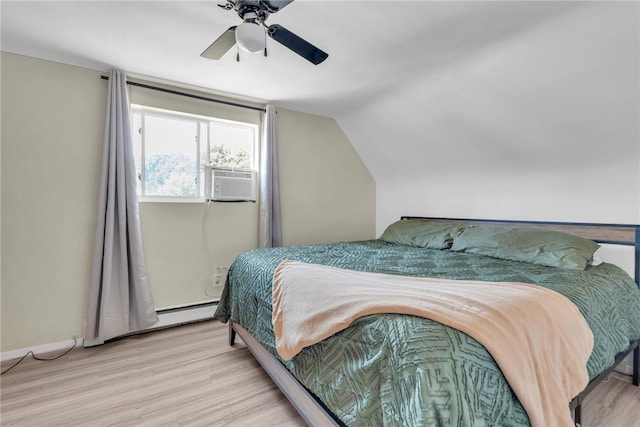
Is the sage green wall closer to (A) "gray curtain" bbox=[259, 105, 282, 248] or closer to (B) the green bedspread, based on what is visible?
(A) "gray curtain" bbox=[259, 105, 282, 248]

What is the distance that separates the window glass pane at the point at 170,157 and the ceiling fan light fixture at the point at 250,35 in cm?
173

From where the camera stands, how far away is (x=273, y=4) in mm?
1431

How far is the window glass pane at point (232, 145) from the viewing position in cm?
313

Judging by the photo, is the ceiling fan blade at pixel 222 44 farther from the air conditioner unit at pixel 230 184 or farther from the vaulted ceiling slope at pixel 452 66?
the air conditioner unit at pixel 230 184

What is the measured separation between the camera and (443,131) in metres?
2.92

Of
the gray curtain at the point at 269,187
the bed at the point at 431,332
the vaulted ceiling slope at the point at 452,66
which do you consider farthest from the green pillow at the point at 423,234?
the gray curtain at the point at 269,187

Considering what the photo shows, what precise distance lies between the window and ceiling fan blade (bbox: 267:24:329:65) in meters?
1.61

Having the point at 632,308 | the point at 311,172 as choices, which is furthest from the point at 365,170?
the point at 632,308

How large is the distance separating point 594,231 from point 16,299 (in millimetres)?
4479

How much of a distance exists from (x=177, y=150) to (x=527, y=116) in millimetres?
3146

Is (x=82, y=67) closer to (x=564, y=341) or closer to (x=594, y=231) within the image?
(x=564, y=341)

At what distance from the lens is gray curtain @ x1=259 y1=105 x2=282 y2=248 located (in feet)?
10.4

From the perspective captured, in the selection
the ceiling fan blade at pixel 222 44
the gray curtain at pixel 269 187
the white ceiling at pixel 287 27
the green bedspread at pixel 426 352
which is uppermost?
the white ceiling at pixel 287 27

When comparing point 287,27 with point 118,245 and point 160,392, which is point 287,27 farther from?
point 160,392
